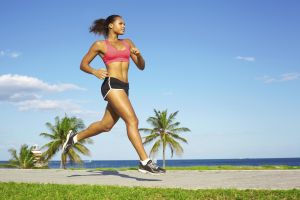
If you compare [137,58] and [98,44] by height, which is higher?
[98,44]

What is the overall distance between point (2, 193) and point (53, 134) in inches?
1533

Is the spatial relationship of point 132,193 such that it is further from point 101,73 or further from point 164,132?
point 164,132

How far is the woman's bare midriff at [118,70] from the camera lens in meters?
5.83

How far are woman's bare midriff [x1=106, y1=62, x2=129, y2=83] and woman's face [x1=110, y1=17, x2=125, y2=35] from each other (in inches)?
22.3

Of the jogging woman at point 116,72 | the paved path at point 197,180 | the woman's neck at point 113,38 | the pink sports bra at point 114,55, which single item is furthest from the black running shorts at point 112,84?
the paved path at point 197,180

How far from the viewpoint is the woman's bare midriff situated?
19.1 feet

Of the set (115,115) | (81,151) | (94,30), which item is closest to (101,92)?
(115,115)

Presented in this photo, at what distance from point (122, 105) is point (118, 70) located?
540mm

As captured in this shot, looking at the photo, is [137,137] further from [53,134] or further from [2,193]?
[53,134]

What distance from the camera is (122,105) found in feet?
18.7

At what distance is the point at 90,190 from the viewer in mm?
4574

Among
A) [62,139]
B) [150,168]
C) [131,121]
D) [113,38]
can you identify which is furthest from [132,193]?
[62,139]

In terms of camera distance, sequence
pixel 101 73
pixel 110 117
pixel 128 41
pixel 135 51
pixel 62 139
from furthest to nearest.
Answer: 1. pixel 62 139
2. pixel 110 117
3. pixel 128 41
4. pixel 135 51
5. pixel 101 73

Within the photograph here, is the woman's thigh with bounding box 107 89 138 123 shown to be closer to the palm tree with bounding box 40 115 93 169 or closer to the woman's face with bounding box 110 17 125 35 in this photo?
→ the woman's face with bounding box 110 17 125 35
